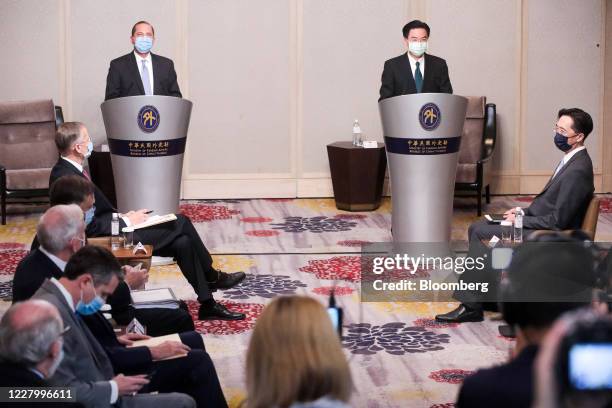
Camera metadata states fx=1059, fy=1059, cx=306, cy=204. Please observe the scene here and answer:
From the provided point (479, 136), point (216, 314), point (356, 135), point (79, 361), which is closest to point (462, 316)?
point (216, 314)

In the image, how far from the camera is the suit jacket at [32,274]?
15.1 feet

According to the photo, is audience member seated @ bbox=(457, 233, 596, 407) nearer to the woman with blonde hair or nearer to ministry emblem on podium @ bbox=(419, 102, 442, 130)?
the woman with blonde hair

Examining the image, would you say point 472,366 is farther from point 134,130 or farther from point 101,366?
point 134,130

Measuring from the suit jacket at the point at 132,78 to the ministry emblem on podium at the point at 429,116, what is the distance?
232 cm

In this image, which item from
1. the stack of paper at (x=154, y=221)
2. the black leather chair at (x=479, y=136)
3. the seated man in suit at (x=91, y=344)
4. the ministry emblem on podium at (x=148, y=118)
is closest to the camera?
the seated man in suit at (x=91, y=344)

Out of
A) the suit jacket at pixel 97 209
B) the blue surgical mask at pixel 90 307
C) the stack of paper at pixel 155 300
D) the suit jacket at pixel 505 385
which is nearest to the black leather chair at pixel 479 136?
the suit jacket at pixel 97 209

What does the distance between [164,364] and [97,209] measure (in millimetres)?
2192

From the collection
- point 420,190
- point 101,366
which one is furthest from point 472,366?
point 101,366

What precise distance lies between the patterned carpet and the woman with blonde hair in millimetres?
2622

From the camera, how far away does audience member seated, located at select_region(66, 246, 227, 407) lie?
4.54m

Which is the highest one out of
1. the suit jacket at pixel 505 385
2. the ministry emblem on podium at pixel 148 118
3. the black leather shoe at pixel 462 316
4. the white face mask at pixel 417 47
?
the white face mask at pixel 417 47

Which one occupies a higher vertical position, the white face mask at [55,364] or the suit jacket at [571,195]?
the suit jacket at [571,195]

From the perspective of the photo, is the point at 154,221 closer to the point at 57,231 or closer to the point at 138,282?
the point at 138,282

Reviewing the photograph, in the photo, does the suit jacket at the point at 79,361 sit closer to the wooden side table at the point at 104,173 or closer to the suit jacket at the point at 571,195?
the suit jacket at the point at 571,195
